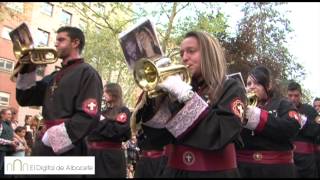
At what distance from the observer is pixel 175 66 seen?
3.59m

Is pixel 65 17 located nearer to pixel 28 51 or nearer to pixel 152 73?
pixel 28 51

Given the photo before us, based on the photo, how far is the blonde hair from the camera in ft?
11.8

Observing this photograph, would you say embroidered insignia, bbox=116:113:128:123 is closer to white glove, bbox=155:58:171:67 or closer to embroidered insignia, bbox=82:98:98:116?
embroidered insignia, bbox=82:98:98:116

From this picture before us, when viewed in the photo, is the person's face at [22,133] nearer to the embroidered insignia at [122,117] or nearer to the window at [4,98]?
the embroidered insignia at [122,117]

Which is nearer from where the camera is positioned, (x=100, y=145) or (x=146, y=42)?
(x=146, y=42)

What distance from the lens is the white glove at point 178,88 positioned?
3434 millimetres

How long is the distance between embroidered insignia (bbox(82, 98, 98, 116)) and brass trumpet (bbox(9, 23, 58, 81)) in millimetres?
658

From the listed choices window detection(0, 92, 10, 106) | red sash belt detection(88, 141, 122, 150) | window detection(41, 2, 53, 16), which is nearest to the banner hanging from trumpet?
red sash belt detection(88, 141, 122, 150)

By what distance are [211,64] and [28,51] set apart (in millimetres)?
2114

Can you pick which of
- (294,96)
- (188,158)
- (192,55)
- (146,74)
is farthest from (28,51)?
(294,96)

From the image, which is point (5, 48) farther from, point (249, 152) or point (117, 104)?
point (249, 152)

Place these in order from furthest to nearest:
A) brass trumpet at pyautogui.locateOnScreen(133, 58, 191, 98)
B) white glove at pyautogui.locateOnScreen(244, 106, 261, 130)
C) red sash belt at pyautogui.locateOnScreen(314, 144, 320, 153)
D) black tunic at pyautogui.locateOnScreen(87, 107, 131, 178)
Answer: red sash belt at pyautogui.locateOnScreen(314, 144, 320, 153) → black tunic at pyautogui.locateOnScreen(87, 107, 131, 178) → white glove at pyautogui.locateOnScreen(244, 106, 261, 130) → brass trumpet at pyautogui.locateOnScreen(133, 58, 191, 98)

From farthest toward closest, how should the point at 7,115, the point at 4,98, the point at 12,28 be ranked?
the point at 4,98 → the point at 12,28 → the point at 7,115

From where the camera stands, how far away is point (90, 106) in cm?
454
